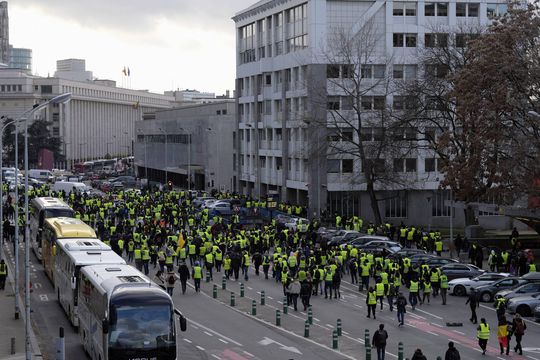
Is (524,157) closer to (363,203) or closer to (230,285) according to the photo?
(230,285)

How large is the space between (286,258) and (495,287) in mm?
9588

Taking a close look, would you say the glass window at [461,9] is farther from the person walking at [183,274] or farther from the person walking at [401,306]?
the person walking at [401,306]

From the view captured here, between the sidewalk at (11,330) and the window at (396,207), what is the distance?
1648 inches

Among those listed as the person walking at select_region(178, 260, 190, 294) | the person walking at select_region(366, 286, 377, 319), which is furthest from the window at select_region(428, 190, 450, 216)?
the person walking at select_region(366, 286, 377, 319)

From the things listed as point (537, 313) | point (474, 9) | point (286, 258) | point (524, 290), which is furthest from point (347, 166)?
point (537, 313)

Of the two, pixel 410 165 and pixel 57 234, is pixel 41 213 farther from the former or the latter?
pixel 410 165

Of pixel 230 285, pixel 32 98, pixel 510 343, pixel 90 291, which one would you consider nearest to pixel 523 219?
pixel 230 285

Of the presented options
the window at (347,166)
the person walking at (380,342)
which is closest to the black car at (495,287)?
the person walking at (380,342)

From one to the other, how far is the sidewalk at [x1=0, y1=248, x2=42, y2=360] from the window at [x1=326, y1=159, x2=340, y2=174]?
38.7 metres

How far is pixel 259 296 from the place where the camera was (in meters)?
42.3

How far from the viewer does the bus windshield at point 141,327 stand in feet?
81.7

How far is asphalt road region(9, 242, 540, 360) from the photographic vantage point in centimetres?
3114

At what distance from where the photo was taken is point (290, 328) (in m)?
35.3

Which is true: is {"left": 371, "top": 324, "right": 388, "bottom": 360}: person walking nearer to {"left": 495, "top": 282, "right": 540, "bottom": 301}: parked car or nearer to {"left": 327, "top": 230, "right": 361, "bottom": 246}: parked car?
{"left": 495, "top": 282, "right": 540, "bottom": 301}: parked car
